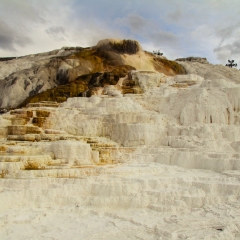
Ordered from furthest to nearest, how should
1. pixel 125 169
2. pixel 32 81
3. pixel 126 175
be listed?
pixel 32 81 < pixel 125 169 < pixel 126 175

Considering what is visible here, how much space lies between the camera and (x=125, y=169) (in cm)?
1188

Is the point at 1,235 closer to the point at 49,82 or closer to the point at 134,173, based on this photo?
the point at 134,173

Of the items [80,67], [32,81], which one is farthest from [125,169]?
[32,81]

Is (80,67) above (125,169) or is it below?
above

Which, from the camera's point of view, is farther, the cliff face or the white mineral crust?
the cliff face

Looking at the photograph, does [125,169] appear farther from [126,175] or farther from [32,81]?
[32,81]

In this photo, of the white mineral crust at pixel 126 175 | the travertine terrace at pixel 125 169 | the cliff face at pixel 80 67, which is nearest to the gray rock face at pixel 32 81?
the cliff face at pixel 80 67

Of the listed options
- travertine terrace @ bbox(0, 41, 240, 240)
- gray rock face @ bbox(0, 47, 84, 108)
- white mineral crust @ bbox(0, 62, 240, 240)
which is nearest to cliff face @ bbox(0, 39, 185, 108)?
gray rock face @ bbox(0, 47, 84, 108)

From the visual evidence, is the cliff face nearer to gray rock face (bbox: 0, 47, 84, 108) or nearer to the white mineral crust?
gray rock face (bbox: 0, 47, 84, 108)

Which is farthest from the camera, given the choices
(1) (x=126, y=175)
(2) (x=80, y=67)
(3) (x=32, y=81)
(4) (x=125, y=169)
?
(3) (x=32, y=81)

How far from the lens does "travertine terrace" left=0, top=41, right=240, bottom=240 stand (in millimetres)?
8562

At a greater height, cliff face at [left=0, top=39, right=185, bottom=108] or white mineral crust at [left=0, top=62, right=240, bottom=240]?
cliff face at [left=0, top=39, right=185, bottom=108]

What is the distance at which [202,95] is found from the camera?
19672mm

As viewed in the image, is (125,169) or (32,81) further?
(32,81)
